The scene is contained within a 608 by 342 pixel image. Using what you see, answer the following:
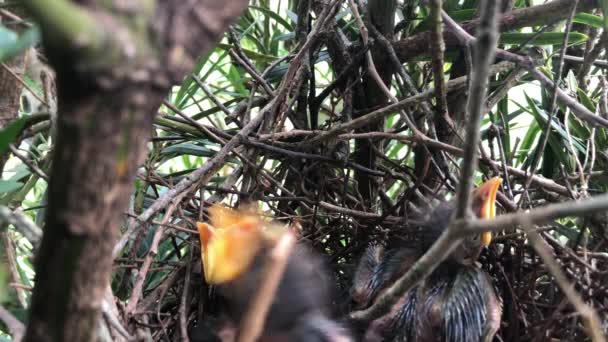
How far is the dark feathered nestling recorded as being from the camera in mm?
688

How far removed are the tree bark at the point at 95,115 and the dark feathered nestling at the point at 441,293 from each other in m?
0.48

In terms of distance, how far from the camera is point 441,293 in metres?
0.76

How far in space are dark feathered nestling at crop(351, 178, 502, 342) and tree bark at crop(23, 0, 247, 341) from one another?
482 mm

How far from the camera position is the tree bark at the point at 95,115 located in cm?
20

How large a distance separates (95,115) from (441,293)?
25.0 inches

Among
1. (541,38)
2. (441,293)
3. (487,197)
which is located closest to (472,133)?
(487,197)

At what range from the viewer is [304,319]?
52 centimetres

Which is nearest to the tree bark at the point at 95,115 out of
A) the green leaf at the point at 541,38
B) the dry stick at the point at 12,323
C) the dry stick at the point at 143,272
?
the dry stick at the point at 12,323

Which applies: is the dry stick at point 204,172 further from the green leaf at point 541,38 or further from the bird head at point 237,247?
the green leaf at point 541,38

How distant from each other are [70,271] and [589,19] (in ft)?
2.64

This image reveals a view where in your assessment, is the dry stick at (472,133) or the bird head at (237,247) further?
the bird head at (237,247)

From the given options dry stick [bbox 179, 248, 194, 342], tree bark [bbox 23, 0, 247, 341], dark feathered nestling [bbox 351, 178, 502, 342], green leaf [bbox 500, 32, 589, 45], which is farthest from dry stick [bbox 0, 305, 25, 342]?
green leaf [bbox 500, 32, 589, 45]

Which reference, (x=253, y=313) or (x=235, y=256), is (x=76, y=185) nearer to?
(x=253, y=313)

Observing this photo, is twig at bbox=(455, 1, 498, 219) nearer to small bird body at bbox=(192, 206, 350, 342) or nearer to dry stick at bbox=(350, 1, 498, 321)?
dry stick at bbox=(350, 1, 498, 321)
